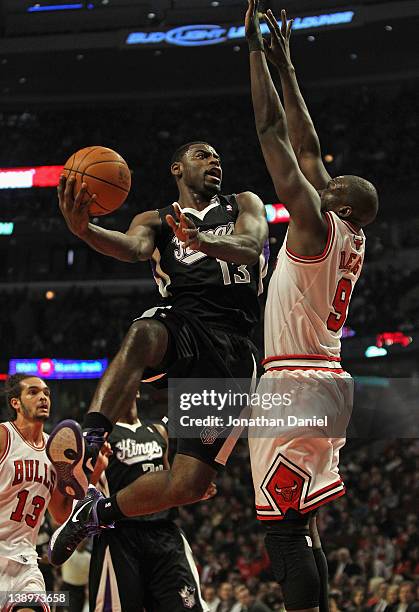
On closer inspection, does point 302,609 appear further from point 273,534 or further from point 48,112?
point 48,112

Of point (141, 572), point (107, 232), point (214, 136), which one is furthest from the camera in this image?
point (214, 136)

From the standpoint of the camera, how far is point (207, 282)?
517cm

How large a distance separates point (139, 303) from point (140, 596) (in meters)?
17.9

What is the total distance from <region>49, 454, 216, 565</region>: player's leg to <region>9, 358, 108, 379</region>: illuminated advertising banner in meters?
17.8

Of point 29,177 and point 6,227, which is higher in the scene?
point 29,177

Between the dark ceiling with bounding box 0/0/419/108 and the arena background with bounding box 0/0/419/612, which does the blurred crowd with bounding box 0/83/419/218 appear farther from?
the dark ceiling with bounding box 0/0/419/108

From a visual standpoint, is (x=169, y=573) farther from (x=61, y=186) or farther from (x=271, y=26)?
(x=271, y=26)

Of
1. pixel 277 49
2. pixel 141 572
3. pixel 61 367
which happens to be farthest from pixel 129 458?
pixel 61 367

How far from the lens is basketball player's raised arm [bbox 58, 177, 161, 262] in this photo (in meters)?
4.57

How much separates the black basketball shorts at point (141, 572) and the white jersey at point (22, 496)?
53 cm

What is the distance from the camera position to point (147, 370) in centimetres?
486

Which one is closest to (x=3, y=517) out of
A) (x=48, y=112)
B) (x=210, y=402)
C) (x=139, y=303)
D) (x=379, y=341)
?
(x=210, y=402)

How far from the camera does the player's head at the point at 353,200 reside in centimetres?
488

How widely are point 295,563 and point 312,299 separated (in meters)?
1.37
